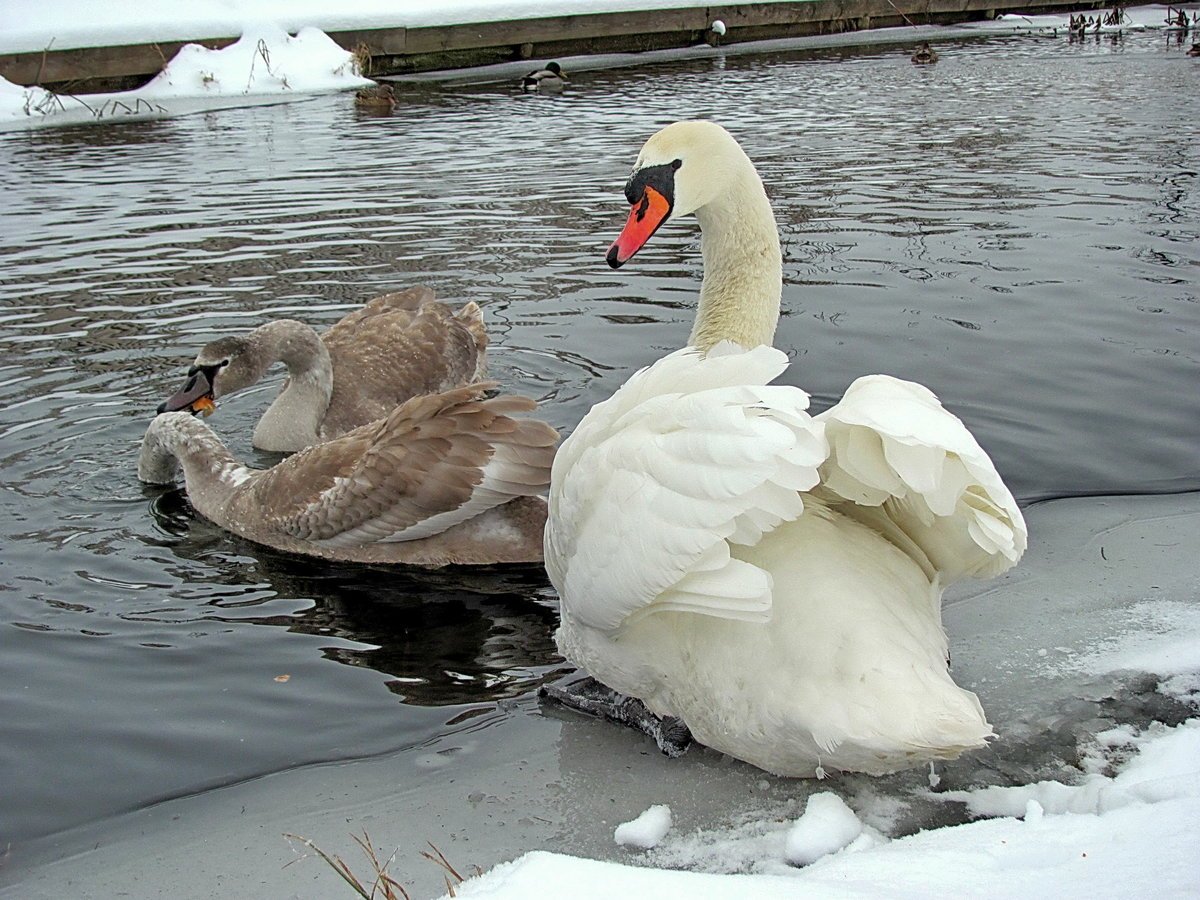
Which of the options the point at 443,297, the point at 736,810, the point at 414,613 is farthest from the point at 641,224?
the point at 443,297

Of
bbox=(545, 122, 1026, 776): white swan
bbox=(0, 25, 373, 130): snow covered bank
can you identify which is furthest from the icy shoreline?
bbox=(0, 25, 373, 130): snow covered bank

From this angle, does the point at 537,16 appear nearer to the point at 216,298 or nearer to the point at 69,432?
the point at 216,298

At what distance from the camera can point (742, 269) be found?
4848 mm

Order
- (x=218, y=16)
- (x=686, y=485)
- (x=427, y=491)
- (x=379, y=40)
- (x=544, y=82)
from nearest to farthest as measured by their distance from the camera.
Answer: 1. (x=686, y=485)
2. (x=427, y=491)
3. (x=544, y=82)
4. (x=218, y=16)
5. (x=379, y=40)

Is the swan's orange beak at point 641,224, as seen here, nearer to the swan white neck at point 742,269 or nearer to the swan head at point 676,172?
the swan head at point 676,172

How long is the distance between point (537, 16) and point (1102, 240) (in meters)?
19.3

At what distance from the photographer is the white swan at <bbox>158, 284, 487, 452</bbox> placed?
262 inches

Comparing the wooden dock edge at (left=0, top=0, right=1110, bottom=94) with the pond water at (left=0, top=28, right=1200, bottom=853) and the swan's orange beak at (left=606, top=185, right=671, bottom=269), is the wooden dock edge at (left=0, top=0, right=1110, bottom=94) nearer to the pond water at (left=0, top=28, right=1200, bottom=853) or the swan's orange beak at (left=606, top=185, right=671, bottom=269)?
the pond water at (left=0, top=28, right=1200, bottom=853)

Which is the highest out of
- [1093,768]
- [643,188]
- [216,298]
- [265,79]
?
[265,79]

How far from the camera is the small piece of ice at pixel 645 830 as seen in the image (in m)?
3.04

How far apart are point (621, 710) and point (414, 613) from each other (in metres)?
1.39

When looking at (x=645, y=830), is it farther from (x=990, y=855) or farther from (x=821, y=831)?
(x=990, y=855)

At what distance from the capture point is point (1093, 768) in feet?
10.2

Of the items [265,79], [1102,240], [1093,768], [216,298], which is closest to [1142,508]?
[1093,768]
